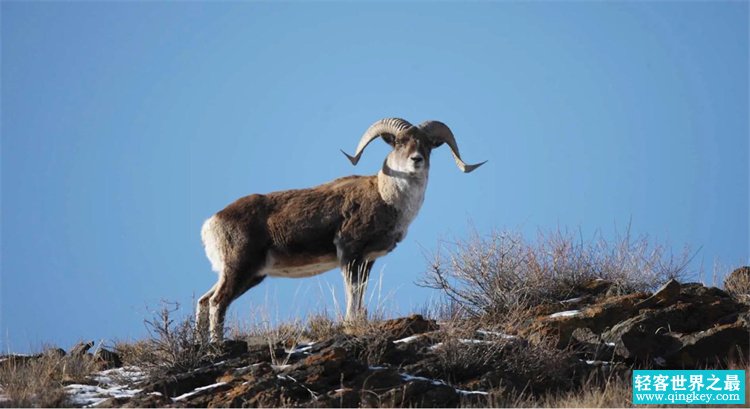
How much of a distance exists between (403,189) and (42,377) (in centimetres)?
560

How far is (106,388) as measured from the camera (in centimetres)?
931

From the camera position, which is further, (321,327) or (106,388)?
(321,327)

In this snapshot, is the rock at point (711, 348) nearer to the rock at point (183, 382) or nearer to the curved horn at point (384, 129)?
the rock at point (183, 382)

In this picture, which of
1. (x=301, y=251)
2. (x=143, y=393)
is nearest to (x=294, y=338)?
(x=143, y=393)

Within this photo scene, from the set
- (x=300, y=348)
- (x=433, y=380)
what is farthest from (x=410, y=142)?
(x=433, y=380)

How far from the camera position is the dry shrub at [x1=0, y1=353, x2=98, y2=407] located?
879 cm

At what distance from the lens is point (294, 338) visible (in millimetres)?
10211

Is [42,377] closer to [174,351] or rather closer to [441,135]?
[174,351]

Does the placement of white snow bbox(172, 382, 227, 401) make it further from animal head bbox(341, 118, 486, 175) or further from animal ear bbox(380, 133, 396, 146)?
animal ear bbox(380, 133, 396, 146)

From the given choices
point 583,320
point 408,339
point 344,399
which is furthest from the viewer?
point 583,320

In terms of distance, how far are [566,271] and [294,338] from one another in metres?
3.77

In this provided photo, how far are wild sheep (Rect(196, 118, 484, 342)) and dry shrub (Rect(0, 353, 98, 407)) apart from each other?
2.38 m

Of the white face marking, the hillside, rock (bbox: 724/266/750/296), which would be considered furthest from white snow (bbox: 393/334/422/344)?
rock (bbox: 724/266/750/296)

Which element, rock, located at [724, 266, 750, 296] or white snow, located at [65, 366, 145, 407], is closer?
white snow, located at [65, 366, 145, 407]
